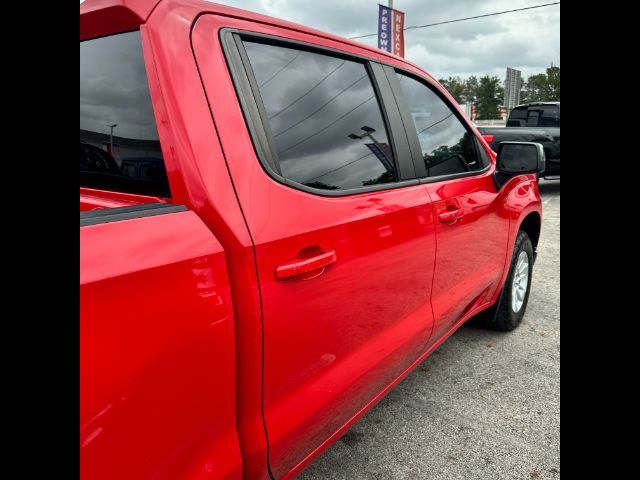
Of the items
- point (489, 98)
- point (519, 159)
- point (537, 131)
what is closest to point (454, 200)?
point (519, 159)

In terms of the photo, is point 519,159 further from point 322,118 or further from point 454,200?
point 322,118

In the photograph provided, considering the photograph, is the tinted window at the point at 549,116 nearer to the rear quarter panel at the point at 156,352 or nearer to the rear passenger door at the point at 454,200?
the rear passenger door at the point at 454,200

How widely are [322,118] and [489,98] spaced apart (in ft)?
277

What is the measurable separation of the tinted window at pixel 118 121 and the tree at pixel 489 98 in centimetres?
8018

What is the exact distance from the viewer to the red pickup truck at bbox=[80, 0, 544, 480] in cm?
102

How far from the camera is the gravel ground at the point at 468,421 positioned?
7.04 feet

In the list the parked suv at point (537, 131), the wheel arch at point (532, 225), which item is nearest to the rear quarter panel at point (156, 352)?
the wheel arch at point (532, 225)

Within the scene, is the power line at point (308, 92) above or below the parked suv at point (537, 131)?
below

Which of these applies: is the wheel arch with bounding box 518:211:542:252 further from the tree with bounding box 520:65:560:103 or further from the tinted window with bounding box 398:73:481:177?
the tree with bounding box 520:65:560:103

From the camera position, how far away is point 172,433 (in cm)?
111

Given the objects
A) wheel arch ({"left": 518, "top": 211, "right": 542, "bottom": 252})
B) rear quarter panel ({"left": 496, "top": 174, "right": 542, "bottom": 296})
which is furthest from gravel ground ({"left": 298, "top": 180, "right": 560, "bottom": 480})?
wheel arch ({"left": 518, "top": 211, "right": 542, "bottom": 252})

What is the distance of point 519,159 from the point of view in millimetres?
2857
